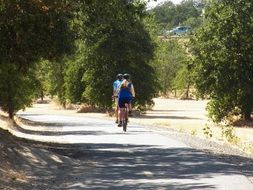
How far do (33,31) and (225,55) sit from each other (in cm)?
2521

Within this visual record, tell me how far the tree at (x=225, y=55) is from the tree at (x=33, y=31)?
22572mm

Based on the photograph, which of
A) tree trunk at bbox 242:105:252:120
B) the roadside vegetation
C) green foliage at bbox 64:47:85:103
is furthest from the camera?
green foliage at bbox 64:47:85:103

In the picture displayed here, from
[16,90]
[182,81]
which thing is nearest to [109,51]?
[16,90]

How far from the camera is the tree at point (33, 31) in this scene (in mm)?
18719

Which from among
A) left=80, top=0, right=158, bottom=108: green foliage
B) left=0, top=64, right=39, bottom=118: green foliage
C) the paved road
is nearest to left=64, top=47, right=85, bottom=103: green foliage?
left=80, top=0, right=158, bottom=108: green foliage

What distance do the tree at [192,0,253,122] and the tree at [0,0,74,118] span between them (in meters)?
22.6

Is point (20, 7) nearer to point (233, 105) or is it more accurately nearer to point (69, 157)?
point (69, 157)

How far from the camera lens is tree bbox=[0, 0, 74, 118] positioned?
737 inches

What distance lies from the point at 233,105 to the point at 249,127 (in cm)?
444

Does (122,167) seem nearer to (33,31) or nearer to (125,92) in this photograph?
(33,31)

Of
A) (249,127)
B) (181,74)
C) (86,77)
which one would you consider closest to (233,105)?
(249,127)

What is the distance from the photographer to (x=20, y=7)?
19.1 metres

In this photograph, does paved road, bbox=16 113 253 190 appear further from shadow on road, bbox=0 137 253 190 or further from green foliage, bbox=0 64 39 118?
green foliage, bbox=0 64 39 118

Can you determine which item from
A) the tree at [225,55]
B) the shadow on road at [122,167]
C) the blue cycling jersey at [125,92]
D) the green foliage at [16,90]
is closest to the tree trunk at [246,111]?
the tree at [225,55]
